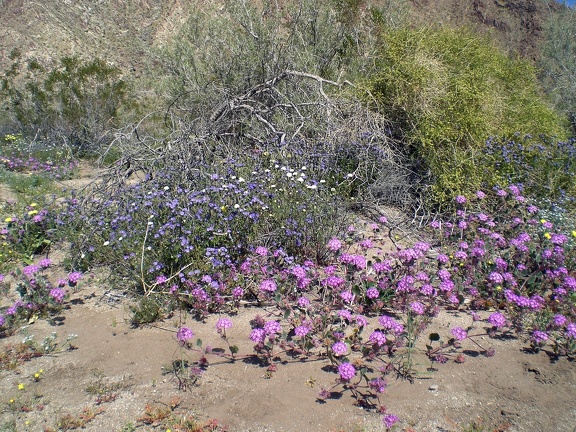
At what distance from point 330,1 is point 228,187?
6982 mm

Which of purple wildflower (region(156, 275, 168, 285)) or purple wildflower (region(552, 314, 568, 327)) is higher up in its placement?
purple wildflower (region(552, 314, 568, 327))

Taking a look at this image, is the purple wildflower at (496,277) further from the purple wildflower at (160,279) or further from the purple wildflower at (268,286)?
the purple wildflower at (160,279)

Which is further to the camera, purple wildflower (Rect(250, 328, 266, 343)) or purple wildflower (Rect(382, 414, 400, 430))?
purple wildflower (Rect(250, 328, 266, 343))

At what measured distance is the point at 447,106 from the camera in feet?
19.4

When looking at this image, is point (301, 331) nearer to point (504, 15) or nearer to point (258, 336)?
point (258, 336)

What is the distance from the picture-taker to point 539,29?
→ 95.1 ft

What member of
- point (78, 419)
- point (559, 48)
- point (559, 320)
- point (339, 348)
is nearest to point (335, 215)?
point (339, 348)

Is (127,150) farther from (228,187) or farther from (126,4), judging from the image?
(126,4)

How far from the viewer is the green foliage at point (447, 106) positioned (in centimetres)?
572

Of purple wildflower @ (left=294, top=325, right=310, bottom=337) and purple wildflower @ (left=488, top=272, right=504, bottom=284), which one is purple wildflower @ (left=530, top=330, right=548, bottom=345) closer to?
purple wildflower @ (left=488, top=272, right=504, bottom=284)

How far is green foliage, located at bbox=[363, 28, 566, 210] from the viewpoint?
18.8 ft

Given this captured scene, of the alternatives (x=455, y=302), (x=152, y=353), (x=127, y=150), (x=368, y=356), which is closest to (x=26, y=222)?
(x=127, y=150)

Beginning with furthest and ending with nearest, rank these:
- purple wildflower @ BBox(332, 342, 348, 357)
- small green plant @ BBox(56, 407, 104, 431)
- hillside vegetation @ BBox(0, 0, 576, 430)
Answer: hillside vegetation @ BBox(0, 0, 576, 430), purple wildflower @ BBox(332, 342, 348, 357), small green plant @ BBox(56, 407, 104, 431)

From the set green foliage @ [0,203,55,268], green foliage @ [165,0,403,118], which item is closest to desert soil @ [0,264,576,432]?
green foliage @ [0,203,55,268]
